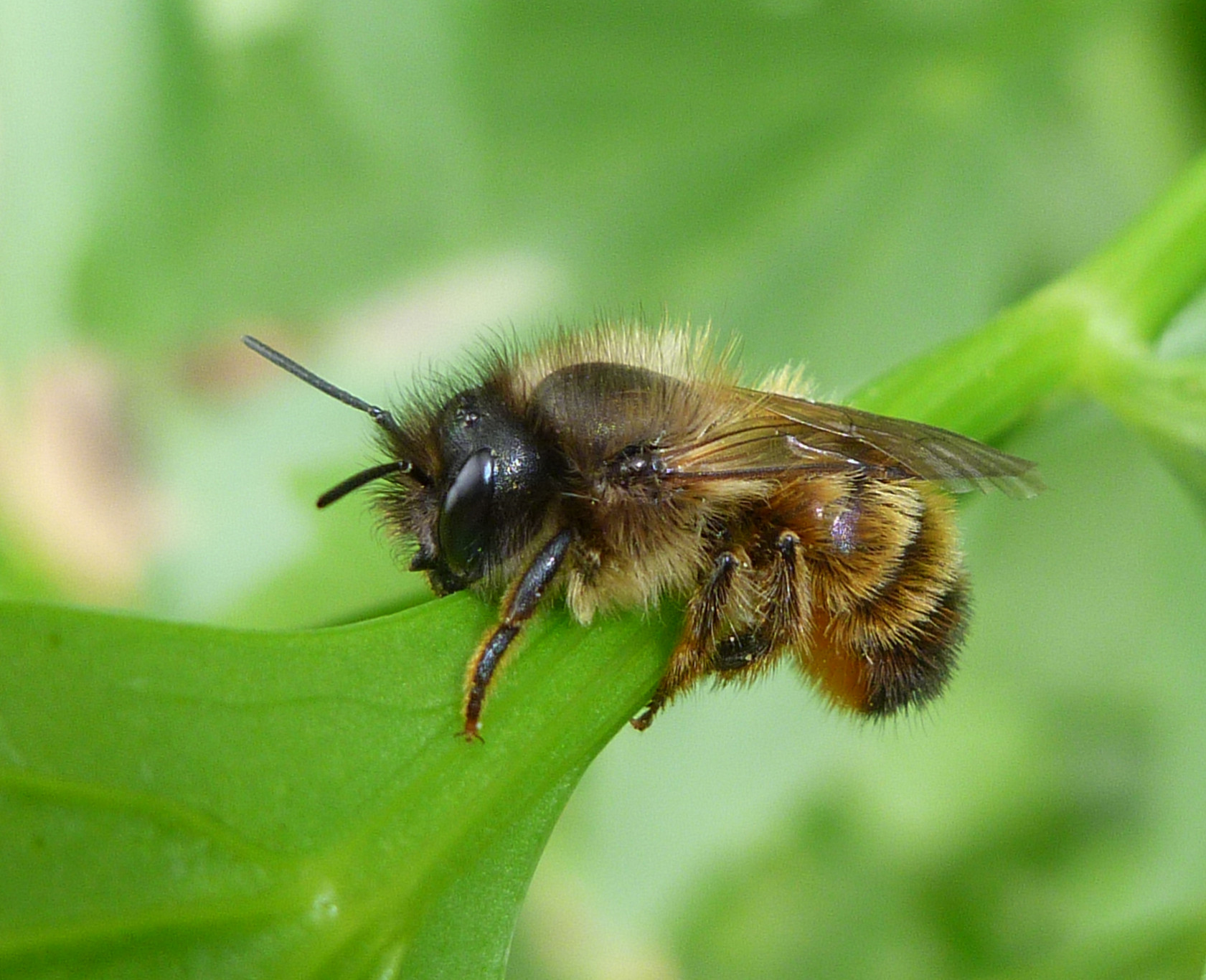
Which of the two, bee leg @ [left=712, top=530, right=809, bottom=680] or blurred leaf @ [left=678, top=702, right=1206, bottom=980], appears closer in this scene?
bee leg @ [left=712, top=530, right=809, bottom=680]

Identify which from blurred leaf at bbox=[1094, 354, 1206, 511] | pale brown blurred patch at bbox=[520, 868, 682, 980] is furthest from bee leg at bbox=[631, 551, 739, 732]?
pale brown blurred patch at bbox=[520, 868, 682, 980]

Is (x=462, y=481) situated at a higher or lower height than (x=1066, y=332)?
lower

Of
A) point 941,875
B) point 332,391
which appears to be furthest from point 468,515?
point 941,875

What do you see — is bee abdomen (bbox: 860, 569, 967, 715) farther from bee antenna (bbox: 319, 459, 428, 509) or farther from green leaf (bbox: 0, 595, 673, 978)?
bee antenna (bbox: 319, 459, 428, 509)

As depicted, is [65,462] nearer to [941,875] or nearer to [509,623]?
[509,623]

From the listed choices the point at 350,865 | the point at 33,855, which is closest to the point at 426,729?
the point at 350,865

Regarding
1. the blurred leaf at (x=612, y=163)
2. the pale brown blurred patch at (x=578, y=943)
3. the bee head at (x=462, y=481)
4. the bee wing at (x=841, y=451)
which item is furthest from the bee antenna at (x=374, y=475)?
the pale brown blurred patch at (x=578, y=943)
